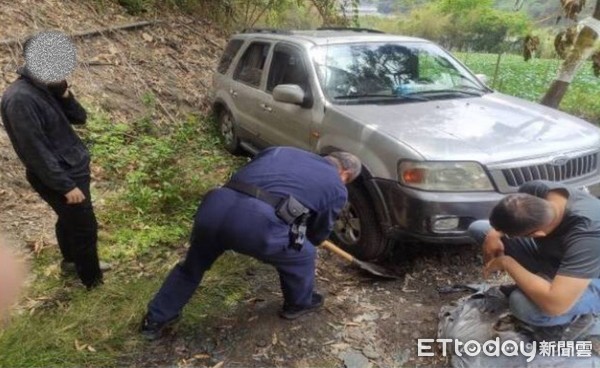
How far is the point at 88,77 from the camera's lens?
258 inches

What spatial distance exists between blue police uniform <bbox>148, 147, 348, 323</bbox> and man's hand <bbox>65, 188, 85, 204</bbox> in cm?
71

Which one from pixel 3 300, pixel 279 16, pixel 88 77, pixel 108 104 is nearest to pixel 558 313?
pixel 3 300

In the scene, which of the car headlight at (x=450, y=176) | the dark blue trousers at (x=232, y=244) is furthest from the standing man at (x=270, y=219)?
the car headlight at (x=450, y=176)

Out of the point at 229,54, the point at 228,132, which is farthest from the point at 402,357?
the point at 229,54

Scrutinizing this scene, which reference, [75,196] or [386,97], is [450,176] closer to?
[386,97]

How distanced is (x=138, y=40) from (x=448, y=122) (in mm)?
5866

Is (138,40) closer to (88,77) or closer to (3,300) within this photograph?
(88,77)

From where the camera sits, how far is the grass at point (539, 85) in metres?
7.79

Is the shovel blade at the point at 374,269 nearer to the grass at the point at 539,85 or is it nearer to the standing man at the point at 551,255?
the standing man at the point at 551,255

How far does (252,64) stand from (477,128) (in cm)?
274

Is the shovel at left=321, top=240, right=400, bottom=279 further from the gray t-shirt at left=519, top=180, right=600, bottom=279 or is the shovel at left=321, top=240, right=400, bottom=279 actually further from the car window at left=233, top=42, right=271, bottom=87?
the car window at left=233, top=42, right=271, bottom=87

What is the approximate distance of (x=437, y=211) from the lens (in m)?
3.11

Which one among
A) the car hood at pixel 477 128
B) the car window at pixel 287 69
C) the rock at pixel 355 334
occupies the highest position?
the car window at pixel 287 69

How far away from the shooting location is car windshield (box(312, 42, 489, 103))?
4.11 m
